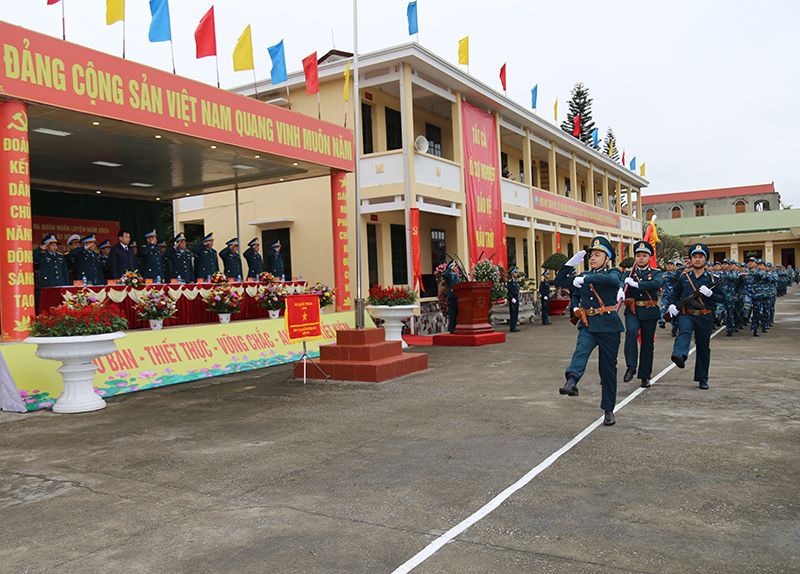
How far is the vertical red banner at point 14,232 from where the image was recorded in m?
8.39

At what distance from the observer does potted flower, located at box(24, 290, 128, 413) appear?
7816 millimetres

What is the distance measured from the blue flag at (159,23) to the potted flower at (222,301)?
4621mm

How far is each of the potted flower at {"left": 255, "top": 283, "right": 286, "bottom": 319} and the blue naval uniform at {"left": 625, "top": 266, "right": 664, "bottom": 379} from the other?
737 cm

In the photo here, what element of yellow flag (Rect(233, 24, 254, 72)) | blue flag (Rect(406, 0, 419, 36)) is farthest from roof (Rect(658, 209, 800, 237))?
yellow flag (Rect(233, 24, 254, 72))

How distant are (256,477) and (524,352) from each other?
8478mm

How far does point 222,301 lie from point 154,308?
152 centimetres

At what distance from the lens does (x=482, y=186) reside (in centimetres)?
2020

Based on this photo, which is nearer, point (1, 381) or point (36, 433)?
point (36, 433)

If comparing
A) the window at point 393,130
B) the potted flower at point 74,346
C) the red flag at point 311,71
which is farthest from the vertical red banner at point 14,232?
the window at point 393,130

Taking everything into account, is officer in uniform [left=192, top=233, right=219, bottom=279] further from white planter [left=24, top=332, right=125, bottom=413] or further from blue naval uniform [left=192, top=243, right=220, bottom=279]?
white planter [left=24, top=332, right=125, bottom=413]

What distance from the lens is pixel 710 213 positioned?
221 feet

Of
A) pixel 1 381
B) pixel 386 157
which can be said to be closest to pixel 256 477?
pixel 1 381

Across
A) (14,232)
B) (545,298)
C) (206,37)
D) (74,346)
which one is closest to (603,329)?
(74,346)

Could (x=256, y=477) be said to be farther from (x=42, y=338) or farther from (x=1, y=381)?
(x=1, y=381)
